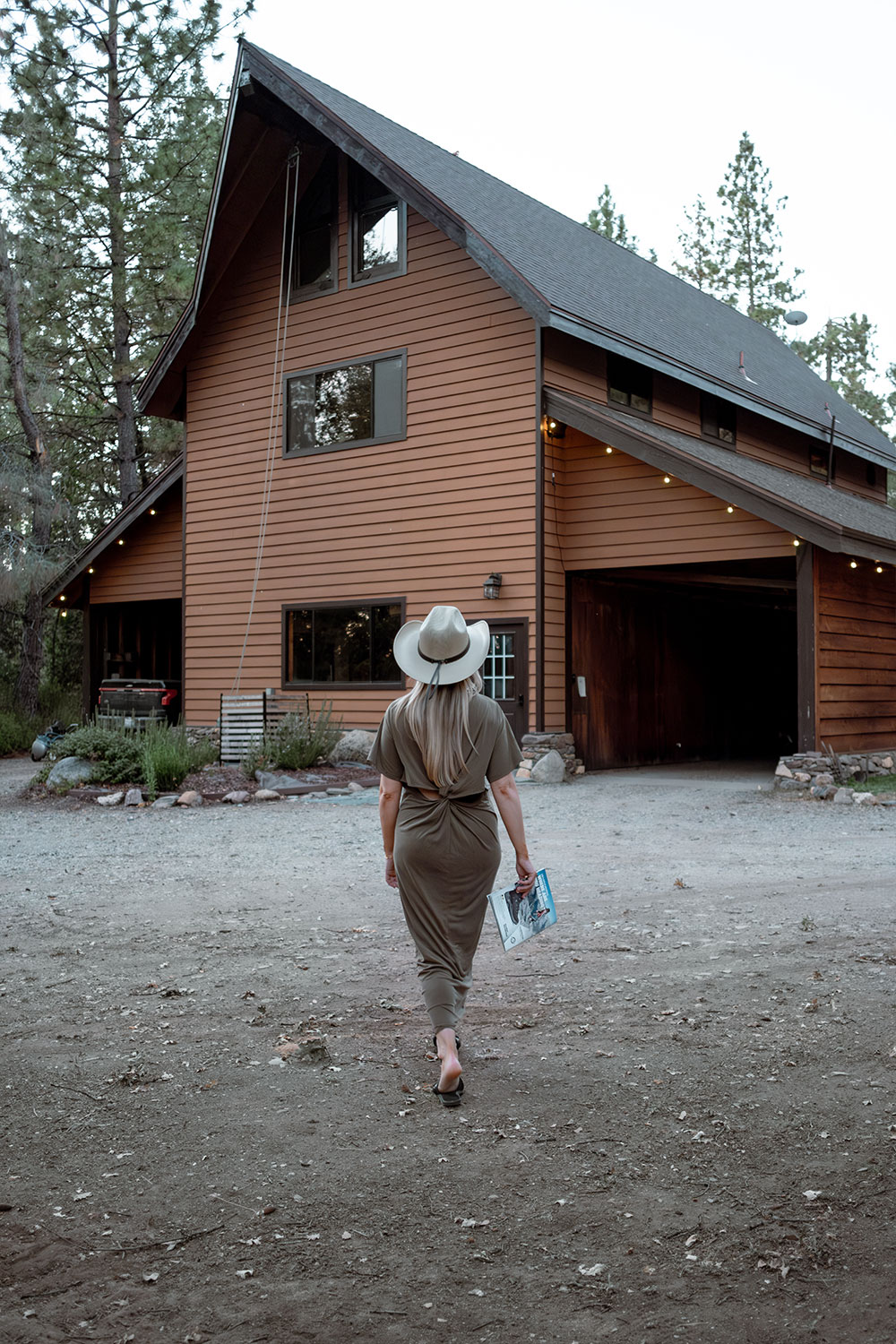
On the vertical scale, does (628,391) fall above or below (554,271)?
below

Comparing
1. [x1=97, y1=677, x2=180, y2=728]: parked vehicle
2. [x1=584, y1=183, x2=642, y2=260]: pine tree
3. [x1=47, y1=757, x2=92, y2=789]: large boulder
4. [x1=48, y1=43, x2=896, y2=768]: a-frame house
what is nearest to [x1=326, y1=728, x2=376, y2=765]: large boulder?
[x1=48, y1=43, x2=896, y2=768]: a-frame house

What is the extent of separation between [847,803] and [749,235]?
3331cm

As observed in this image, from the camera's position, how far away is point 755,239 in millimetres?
40594

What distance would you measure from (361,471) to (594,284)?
4.45 meters

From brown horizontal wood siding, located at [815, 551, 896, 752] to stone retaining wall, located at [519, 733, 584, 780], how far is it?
3.33 meters

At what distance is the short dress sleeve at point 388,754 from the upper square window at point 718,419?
48.1 feet

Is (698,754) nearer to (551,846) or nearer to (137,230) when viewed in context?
(551,846)

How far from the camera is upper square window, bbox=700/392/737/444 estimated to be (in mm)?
17859

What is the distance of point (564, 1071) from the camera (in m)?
4.13

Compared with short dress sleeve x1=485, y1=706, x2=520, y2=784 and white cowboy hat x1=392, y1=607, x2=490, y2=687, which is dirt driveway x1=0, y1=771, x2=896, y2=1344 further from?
white cowboy hat x1=392, y1=607, x2=490, y2=687

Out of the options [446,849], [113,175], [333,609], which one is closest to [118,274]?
[113,175]

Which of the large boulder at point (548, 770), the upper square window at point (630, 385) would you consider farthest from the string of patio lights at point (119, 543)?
the large boulder at point (548, 770)

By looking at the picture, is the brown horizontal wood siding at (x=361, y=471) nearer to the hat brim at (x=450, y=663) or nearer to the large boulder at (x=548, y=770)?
the large boulder at (x=548, y=770)

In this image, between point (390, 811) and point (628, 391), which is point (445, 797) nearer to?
point (390, 811)
